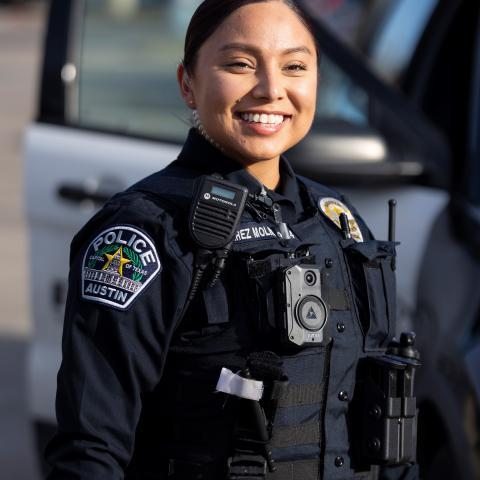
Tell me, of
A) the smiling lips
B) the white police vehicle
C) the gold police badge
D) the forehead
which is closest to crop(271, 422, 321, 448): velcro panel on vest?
the gold police badge

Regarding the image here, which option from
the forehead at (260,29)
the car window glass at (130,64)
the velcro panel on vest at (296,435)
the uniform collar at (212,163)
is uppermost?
the car window glass at (130,64)

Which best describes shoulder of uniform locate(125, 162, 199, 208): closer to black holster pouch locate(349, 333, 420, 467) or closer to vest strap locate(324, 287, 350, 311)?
vest strap locate(324, 287, 350, 311)

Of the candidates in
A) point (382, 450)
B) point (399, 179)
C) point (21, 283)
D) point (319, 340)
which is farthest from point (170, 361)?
point (21, 283)

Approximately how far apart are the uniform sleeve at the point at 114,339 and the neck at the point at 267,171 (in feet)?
0.80

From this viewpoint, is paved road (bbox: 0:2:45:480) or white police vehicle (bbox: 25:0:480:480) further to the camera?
paved road (bbox: 0:2:45:480)

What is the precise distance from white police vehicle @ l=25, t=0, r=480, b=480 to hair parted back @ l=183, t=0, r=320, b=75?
4.27 feet

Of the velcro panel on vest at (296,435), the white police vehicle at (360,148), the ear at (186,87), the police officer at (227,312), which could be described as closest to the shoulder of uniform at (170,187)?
the police officer at (227,312)

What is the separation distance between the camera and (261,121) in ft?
6.53

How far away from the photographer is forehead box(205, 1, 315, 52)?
6.45ft

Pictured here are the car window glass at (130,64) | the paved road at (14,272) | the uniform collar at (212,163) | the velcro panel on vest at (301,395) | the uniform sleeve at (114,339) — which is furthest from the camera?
the paved road at (14,272)

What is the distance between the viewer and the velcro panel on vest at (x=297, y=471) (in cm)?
193

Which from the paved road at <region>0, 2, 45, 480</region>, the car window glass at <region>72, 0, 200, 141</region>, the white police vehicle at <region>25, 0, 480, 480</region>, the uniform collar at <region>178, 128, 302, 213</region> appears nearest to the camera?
the uniform collar at <region>178, 128, 302, 213</region>

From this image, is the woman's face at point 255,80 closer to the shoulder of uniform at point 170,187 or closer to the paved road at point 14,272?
the shoulder of uniform at point 170,187

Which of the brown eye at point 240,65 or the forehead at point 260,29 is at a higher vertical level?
the forehead at point 260,29
